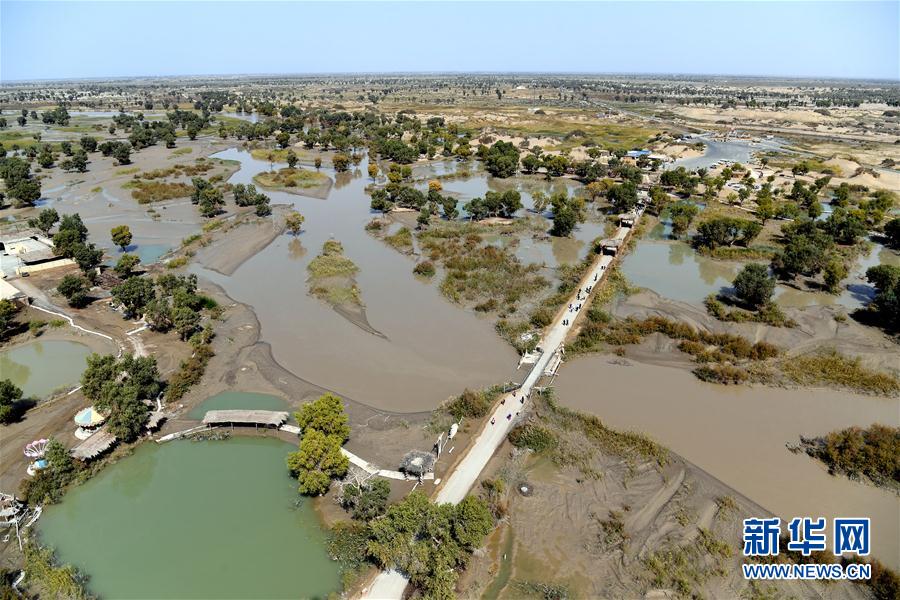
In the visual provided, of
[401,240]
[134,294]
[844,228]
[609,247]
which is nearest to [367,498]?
[134,294]

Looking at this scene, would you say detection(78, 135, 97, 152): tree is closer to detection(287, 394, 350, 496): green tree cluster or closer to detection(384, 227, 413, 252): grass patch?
detection(384, 227, 413, 252): grass patch

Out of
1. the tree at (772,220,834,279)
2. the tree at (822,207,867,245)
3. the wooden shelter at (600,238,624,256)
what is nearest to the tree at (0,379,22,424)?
the wooden shelter at (600,238,624,256)

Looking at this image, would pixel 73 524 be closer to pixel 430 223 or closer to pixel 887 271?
pixel 430 223

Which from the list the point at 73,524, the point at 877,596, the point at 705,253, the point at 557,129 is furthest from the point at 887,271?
the point at 557,129

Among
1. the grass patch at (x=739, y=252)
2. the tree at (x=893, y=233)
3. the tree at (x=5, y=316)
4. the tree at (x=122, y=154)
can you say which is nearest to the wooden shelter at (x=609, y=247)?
the grass patch at (x=739, y=252)

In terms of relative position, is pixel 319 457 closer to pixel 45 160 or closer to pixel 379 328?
pixel 379 328

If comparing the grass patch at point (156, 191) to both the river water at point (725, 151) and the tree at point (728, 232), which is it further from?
the river water at point (725, 151)
